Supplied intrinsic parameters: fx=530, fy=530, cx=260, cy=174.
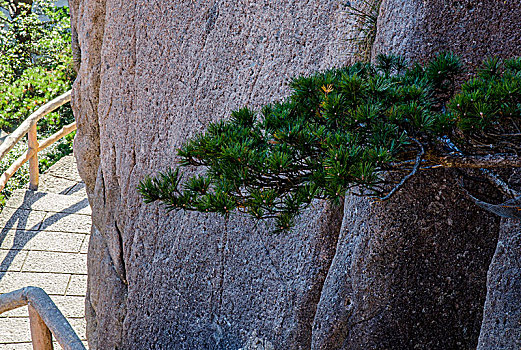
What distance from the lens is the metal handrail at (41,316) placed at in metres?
2.54

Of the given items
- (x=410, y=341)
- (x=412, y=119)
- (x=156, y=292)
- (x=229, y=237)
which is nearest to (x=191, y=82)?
(x=229, y=237)

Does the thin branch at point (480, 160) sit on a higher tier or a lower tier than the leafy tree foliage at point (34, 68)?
lower

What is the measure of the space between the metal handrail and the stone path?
2367 millimetres

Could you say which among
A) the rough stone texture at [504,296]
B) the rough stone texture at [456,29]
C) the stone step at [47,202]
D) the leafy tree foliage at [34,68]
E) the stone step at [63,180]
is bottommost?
the rough stone texture at [504,296]

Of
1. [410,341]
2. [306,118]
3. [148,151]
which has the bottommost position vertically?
[410,341]

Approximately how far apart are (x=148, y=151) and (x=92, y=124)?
1.12 meters

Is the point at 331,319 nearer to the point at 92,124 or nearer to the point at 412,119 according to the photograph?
the point at 412,119

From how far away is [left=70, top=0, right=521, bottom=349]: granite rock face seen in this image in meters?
1.90

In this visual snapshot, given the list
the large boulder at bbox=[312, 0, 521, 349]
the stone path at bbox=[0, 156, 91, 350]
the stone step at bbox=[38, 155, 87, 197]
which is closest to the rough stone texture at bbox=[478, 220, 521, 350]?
the large boulder at bbox=[312, 0, 521, 349]

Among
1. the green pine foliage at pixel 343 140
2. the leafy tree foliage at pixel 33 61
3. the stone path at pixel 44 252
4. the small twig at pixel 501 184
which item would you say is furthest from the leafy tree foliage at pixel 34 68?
the small twig at pixel 501 184

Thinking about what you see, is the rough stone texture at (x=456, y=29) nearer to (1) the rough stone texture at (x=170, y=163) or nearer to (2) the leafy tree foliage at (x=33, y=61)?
(1) the rough stone texture at (x=170, y=163)

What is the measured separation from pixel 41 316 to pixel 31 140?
4.27m

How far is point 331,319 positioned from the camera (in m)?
2.02

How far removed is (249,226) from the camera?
8.23 ft
